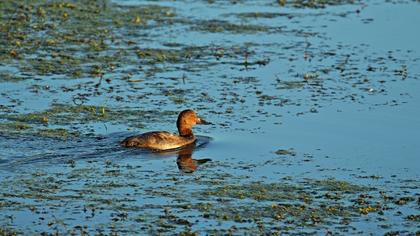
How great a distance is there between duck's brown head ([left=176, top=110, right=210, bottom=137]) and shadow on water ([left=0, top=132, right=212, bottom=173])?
371mm

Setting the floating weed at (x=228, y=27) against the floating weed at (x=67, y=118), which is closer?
the floating weed at (x=67, y=118)

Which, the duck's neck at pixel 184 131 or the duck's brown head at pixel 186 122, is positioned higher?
the duck's brown head at pixel 186 122

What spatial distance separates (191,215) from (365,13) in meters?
12.0

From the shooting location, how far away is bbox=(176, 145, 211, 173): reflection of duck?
1314 cm

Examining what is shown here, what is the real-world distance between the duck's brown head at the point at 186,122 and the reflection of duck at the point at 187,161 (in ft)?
0.66

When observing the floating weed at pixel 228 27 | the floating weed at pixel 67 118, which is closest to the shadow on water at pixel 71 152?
the floating weed at pixel 67 118

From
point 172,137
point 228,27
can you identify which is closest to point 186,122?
point 172,137

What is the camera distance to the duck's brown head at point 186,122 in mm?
14461

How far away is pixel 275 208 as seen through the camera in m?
11.1

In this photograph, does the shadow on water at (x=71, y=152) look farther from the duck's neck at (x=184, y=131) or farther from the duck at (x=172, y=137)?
the duck's neck at (x=184, y=131)

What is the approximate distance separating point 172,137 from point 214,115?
1.13 meters

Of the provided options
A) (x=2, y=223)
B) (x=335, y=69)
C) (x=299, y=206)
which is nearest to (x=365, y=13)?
(x=335, y=69)

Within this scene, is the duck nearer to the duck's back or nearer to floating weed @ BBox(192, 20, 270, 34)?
the duck's back

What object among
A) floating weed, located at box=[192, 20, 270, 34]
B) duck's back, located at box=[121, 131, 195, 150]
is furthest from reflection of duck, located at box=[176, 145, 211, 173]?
floating weed, located at box=[192, 20, 270, 34]
